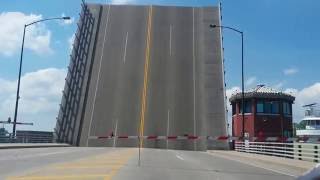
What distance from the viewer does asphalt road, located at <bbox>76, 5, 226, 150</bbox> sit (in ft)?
155

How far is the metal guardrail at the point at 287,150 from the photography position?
22614mm

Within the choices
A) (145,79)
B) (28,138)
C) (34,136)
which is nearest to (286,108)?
(145,79)

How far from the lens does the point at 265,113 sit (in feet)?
224

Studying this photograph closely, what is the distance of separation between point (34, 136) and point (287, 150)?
25405mm

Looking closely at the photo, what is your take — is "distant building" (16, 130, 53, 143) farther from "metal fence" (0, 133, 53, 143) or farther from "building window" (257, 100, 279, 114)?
"building window" (257, 100, 279, 114)

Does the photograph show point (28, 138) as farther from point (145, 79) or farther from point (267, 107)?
point (267, 107)

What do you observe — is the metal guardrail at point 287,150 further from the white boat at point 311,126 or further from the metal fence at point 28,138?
the white boat at point 311,126

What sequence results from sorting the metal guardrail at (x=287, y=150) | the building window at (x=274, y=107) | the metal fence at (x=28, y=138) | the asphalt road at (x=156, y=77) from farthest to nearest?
the building window at (x=274, y=107)
the asphalt road at (x=156, y=77)
the metal fence at (x=28, y=138)
the metal guardrail at (x=287, y=150)

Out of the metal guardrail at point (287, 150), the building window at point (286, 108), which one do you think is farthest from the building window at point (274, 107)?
the metal guardrail at point (287, 150)

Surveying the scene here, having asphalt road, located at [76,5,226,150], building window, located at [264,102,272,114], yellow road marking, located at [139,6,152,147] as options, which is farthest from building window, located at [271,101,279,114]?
yellow road marking, located at [139,6,152,147]

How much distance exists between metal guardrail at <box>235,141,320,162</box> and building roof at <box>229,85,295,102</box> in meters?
28.9

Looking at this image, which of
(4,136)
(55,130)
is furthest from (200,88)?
(4,136)

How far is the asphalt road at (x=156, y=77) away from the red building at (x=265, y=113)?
1731cm

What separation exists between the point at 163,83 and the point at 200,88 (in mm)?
3387
